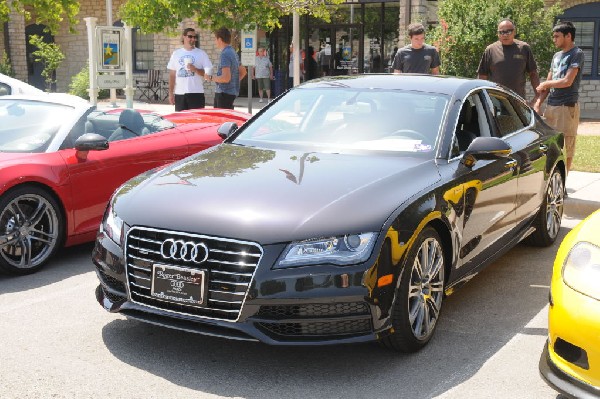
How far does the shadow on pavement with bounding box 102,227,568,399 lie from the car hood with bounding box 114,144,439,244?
74cm

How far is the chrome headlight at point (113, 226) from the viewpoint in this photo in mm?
4348

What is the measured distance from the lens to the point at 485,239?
17.5ft

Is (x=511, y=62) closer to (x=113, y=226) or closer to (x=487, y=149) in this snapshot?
(x=487, y=149)

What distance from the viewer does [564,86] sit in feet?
28.9

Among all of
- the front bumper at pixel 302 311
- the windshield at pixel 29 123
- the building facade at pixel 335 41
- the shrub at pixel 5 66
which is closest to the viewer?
the front bumper at pixel 302 311

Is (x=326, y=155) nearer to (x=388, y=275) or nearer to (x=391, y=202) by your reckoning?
(x=391, y=202)

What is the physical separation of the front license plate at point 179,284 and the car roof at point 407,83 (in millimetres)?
2327

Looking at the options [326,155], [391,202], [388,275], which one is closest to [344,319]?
[388,275]

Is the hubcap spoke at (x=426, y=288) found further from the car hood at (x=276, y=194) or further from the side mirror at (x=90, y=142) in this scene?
the side mirror at (x=90, y=142)

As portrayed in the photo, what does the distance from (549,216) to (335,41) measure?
2059 centimetres

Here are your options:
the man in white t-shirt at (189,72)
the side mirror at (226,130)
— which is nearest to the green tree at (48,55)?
the man in white t-shirt at (189,72)

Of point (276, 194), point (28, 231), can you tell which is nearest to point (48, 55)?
point (28, 231)

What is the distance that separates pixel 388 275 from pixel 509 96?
9.53 feet

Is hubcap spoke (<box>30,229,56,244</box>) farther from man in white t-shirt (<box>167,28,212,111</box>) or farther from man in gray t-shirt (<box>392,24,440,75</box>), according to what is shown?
man in white t-shirt (<box>167,28,212,111</box>)
